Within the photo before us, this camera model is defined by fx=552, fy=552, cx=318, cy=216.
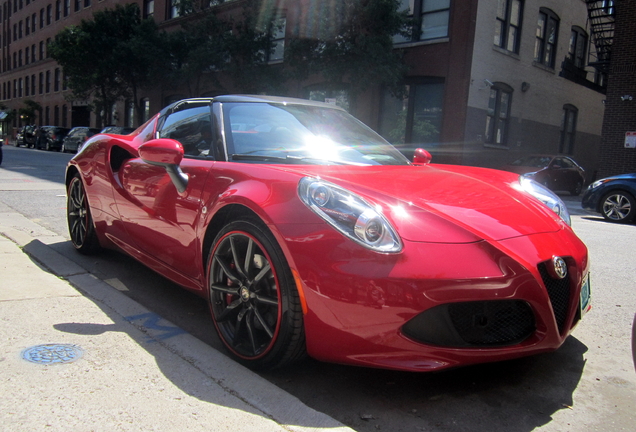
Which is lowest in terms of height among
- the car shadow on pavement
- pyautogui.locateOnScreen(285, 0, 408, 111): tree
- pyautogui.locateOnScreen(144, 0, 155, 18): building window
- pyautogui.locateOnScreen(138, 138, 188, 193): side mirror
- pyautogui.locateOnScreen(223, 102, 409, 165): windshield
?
the car shadow on pavement

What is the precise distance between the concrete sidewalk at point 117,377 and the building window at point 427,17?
17308mm

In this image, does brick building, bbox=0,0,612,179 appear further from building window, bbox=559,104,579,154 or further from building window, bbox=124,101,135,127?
building window, bbox=124,101,135,127

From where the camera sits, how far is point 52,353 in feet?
8.45

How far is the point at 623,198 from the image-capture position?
10.4 m

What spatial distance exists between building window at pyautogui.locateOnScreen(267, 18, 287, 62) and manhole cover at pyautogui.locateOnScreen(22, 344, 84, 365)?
20.7 metres

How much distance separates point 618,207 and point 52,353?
34.4 ft

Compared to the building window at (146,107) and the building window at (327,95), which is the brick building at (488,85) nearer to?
the building window at (327,95)

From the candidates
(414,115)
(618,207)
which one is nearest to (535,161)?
(414,115)

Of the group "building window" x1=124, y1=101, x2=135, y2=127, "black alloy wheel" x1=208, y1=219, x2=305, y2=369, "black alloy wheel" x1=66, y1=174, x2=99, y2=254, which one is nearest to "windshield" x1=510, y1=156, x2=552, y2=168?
"black alloy wheel" x1=66, y1=174, x2=99, y2=254

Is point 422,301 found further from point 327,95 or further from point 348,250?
point 327,95

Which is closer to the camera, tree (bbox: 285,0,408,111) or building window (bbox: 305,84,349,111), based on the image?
tree (bbox: 285,0,408,111)

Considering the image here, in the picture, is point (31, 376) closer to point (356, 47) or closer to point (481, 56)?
point (356, 47)

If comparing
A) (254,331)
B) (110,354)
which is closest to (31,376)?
(110,354)

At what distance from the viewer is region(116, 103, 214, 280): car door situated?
309 cm
